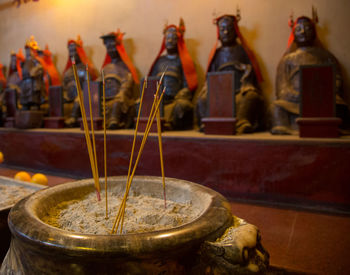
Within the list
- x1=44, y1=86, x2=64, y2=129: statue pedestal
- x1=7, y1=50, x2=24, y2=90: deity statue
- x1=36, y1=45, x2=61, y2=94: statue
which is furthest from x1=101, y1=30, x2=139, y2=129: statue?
x1=7, y1=50, x2=24, y2=90: deity statue

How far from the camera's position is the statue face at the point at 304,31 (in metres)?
2.89

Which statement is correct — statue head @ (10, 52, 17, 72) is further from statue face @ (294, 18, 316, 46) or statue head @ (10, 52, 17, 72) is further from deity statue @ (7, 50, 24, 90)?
statue face @ (294, 18, 316, 46)

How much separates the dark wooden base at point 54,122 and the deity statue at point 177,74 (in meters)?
1.31

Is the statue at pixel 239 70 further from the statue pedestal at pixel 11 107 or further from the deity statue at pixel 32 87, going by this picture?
the statue pedestal at pixel 11 107

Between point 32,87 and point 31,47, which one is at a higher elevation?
point 31,47

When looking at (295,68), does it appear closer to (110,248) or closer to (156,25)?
(156,25)

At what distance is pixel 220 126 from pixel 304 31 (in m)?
1.31

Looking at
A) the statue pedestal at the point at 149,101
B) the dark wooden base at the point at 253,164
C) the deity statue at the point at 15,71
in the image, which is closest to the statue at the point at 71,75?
the deity statue at the point at 15,71

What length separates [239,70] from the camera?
3264mm

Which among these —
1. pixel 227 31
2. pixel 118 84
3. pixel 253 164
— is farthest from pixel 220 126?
pixel 118 84

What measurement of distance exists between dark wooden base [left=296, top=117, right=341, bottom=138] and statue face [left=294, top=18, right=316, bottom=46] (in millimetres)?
1172

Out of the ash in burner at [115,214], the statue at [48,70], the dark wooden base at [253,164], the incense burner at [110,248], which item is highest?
the statue at [48,70]

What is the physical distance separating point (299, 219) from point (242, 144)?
64cm

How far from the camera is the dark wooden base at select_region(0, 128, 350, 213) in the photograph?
6.32 feet
